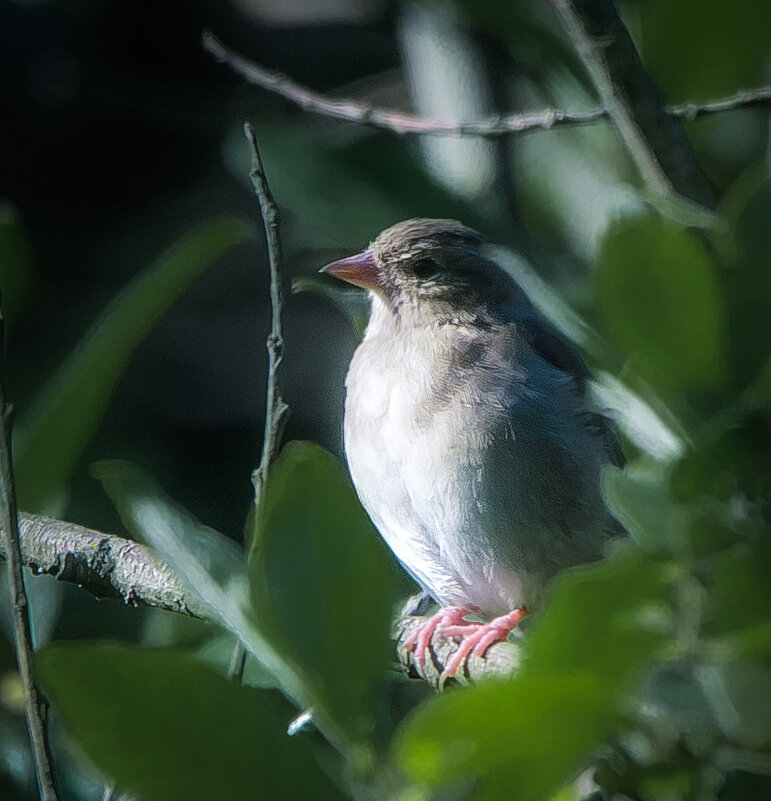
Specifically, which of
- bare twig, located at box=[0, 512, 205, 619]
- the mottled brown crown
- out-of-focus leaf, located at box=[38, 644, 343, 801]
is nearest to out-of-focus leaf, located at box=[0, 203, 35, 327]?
bare twig, located at box=[0, 512, 205, 619]

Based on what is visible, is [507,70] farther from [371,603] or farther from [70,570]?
[371,603]

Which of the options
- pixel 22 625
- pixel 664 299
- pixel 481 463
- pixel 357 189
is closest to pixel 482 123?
pixel 357 189

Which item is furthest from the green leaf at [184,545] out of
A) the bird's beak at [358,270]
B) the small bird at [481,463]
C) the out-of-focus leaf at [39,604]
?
the bird's beak at [358,270]

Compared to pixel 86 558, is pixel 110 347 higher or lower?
higher

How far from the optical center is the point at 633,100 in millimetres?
1919

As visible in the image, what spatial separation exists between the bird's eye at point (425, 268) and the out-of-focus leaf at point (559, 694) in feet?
8.27

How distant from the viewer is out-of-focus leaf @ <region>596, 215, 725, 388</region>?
91 cm

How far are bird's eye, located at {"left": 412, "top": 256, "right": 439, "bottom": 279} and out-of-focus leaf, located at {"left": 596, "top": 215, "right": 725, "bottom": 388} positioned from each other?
7.88 ft

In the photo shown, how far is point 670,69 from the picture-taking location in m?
2.11

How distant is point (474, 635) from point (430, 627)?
0.18m

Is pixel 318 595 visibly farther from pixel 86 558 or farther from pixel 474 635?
pixel 474 635

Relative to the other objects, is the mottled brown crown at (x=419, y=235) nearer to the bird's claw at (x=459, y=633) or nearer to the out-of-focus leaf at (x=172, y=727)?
the bird's claw at (x=459, y=633)

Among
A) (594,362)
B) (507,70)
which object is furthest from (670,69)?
(507,70)

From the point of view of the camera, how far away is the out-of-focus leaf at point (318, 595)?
3.16 feet
